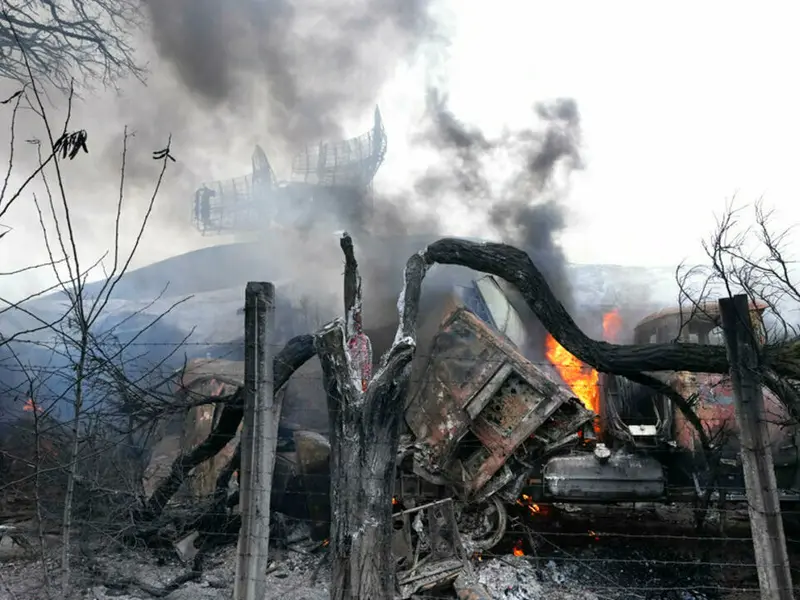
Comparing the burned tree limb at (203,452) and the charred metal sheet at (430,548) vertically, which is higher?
the burned tree limb at (203,452)

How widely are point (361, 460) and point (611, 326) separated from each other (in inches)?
637

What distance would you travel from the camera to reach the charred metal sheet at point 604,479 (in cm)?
719

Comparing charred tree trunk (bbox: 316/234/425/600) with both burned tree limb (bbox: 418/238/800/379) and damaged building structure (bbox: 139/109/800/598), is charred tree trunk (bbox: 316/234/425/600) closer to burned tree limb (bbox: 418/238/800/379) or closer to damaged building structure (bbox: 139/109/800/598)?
burned tree limb (bbox: 418/238/800/379)

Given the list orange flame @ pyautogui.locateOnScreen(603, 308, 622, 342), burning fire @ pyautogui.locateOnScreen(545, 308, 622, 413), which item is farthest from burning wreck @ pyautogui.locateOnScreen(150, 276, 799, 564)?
orange flame @ pyautogui.locateOnScreen(603, 308, 622, 342)

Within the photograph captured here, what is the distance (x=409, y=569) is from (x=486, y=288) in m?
6.40

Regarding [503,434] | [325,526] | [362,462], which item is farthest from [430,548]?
[362,462]

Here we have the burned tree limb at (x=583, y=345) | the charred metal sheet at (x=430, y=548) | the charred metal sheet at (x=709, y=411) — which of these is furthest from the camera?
the charred metal sheet at (x=709, y=411)

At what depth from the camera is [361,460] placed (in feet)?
12.6

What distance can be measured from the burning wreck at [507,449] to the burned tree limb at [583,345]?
169 cm

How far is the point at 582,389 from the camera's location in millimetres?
9812

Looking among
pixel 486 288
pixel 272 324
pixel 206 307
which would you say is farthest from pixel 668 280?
pixel 272 324

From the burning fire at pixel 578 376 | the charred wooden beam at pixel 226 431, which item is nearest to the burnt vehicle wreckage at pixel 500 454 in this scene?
the charred wooden beam at pixel 226 431

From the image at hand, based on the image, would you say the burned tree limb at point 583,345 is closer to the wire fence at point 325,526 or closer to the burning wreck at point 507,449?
the wire fence at point 325,526

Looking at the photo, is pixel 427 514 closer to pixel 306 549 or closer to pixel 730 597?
pixel 306 549
